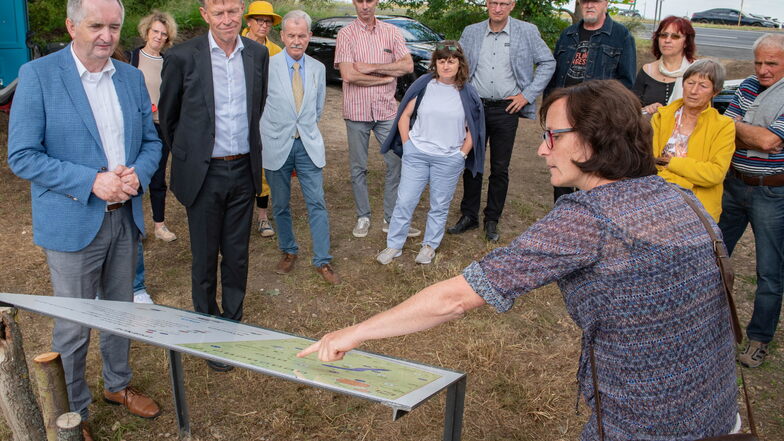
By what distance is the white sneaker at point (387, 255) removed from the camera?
540cm

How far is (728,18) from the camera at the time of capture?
40.6 m

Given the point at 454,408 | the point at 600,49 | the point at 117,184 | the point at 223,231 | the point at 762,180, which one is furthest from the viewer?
the point at 600,49

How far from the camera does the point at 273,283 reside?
5.04 meters

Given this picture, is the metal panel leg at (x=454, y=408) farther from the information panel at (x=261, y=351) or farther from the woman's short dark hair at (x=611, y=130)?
the woman's short dark hair at (x=611, y=130)

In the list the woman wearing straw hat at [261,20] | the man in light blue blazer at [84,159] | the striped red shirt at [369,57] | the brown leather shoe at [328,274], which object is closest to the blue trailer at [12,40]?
the woman wearing straw hat at [261,20]

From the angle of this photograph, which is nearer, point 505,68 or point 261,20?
point 261,20

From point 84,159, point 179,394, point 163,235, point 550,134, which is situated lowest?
point 163,235

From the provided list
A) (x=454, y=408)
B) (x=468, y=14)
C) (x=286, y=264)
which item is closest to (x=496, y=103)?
(x=286, y=264)

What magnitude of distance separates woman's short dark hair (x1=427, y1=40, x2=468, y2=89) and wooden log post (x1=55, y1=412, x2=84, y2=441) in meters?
3.78

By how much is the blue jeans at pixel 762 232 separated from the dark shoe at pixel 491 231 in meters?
2.12

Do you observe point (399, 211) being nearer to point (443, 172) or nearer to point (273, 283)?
point (443, 172)

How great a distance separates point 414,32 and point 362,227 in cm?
711

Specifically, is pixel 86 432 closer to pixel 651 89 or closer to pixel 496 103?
pixel 496 103

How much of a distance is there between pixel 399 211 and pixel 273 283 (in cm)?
118
